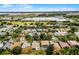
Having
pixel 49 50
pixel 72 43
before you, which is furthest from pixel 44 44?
pixel 72 43

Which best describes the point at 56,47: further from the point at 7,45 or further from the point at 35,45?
the point at 7,45

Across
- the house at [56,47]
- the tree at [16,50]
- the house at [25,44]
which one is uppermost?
the house at [25,44]

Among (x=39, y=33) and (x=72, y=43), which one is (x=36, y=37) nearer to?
(x=39, y=33)

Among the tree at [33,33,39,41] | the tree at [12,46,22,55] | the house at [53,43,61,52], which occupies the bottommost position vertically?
the tree at [12,46,22,55]

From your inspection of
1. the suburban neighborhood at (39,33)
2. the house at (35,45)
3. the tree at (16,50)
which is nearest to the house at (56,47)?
the suburban neighborhood at (39,33)

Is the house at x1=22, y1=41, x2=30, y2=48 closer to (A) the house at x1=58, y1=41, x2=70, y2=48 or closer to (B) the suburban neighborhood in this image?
(B) the suburban neighborhood

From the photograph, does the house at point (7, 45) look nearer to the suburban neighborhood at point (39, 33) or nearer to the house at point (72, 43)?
the suburban neighborhood at point (39, 33)

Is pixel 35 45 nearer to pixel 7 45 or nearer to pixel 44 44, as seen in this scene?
pixel 44 44

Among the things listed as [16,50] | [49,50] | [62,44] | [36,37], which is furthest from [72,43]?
[16,50]

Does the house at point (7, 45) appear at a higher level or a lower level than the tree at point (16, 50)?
higher

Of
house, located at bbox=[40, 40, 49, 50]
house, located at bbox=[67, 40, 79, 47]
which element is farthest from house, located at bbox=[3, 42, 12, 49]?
house, located at bbox=[67, 40, 79, 47]

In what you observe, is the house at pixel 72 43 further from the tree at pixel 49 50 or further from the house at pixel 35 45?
the house at pixel 35 45

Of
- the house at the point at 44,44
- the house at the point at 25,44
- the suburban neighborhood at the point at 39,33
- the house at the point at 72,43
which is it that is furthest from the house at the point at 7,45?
the house at the point at 72,43

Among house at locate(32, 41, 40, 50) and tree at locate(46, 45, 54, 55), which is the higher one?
house at locate(32, 41, 40, 50)
